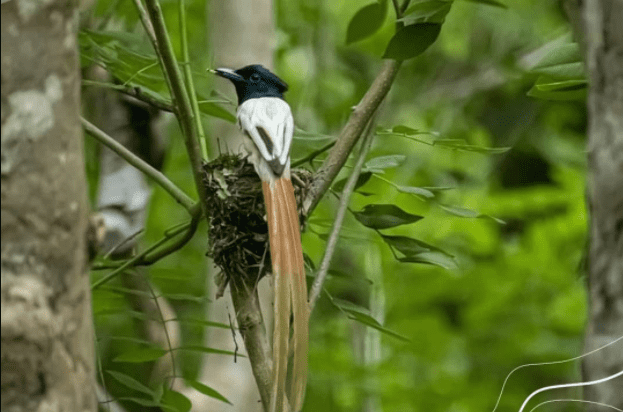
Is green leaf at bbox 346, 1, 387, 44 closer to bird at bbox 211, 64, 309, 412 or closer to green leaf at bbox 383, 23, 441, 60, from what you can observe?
bird at bbox 211, 64, 309, 412

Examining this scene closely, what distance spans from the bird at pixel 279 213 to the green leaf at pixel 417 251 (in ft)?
1.17

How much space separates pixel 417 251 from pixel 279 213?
0.45 metres

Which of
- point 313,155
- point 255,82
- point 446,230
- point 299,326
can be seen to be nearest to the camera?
point 299,326

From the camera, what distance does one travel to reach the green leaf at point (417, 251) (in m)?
2.85

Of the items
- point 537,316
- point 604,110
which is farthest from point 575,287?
point 604,110

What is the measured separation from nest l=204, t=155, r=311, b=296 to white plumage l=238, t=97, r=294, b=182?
75 mm

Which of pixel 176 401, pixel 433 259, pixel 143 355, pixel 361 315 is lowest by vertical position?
pixel 176 401

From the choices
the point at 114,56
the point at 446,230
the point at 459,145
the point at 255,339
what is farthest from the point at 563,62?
the point at 446,230

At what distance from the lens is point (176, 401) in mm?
2900

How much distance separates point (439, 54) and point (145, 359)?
5673mm

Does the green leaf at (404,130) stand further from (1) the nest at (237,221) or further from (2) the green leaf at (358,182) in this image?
(1) the nest at (237,221)

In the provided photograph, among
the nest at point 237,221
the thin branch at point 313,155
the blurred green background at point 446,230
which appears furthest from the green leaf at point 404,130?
the blurred green background at point 446,230

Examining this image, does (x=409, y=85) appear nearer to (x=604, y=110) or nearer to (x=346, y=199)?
(x=346, y=199)

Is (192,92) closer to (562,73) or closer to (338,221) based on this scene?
(338,221)
